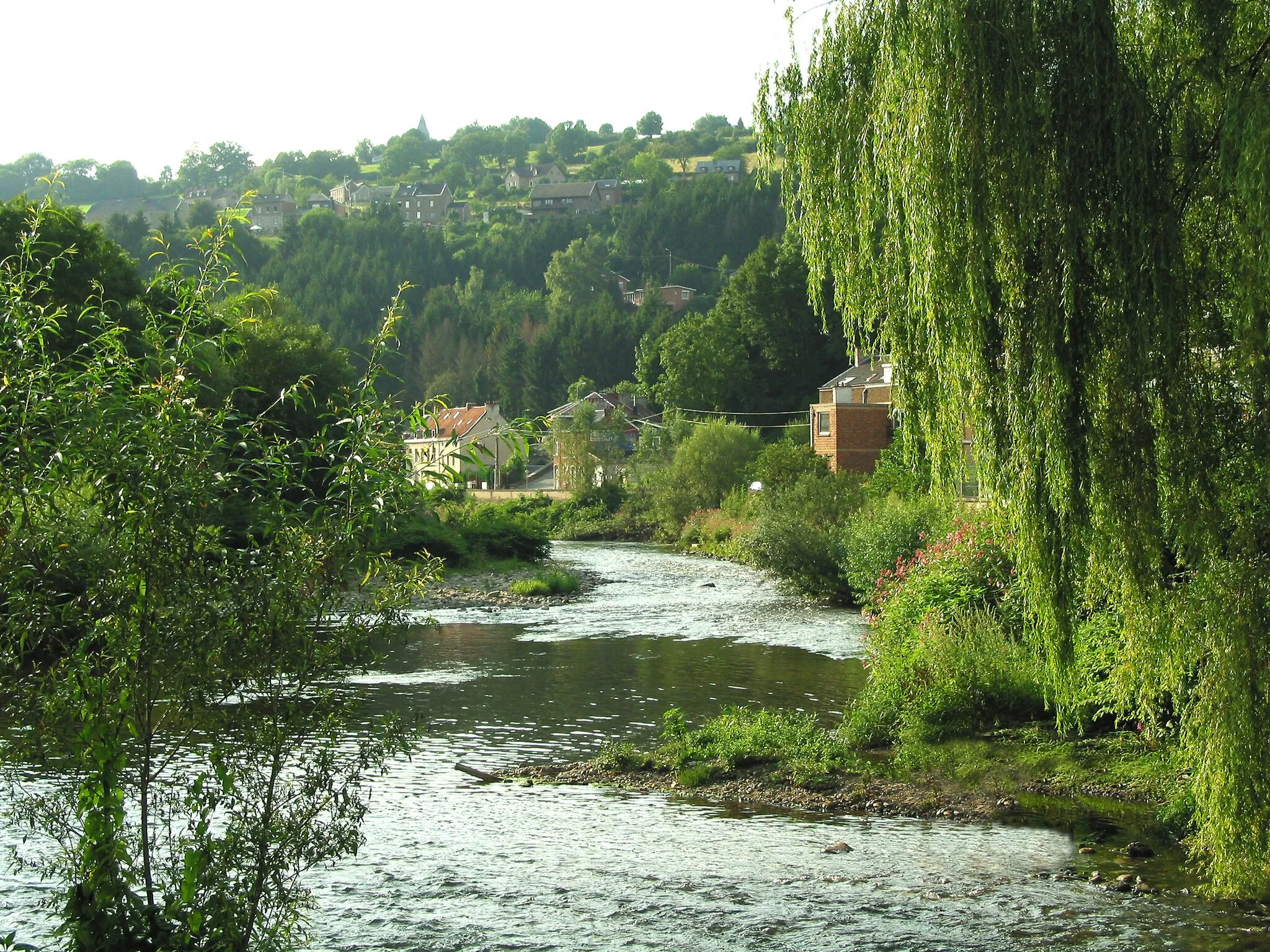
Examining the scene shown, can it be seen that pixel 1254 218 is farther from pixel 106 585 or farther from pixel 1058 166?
pixel 106 585

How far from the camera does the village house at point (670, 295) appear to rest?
14100cm

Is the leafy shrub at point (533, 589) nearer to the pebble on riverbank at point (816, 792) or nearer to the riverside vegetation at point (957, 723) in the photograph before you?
the riverside vegetation at point (957, 723)

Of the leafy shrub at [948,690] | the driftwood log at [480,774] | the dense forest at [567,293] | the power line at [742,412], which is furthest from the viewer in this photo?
the dense forest at [567,293]

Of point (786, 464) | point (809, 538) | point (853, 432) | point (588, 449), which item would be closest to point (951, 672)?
point (809, 538)

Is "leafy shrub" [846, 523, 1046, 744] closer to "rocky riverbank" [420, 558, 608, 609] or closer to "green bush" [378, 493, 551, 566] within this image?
"rocky riverbank" [420, 558, 608, 609]

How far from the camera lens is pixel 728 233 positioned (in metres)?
154

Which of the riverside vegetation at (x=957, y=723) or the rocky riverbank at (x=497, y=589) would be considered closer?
the riverside vegetation at (x=957, y=723)

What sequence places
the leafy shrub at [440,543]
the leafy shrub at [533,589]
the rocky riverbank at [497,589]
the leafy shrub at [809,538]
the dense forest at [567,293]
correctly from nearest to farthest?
the leafy shrub at [809,538] < the rocky riverbank at [497,589] < the leafy shrub at [533,589] < the leafy shrub at [440,543] < the dense forest at [567,293]

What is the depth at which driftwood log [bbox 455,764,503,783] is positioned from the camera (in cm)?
1559

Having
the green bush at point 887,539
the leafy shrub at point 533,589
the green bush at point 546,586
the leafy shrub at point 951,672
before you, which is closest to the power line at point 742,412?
the green bush at point 546,586

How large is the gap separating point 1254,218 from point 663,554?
5060cm

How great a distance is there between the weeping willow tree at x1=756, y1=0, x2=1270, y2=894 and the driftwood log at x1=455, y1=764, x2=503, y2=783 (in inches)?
332

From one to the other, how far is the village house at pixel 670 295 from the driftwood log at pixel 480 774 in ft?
398

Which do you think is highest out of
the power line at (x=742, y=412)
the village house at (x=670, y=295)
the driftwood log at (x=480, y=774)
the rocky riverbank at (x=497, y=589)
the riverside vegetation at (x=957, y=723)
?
the village house at (x=670, y=295)
